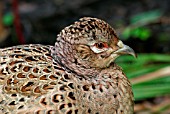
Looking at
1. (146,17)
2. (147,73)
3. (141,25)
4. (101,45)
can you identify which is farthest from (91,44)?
(146,17)

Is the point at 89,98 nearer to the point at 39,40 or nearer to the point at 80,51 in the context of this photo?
the point at 80,51

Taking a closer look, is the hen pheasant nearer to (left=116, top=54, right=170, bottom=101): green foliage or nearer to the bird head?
the bird head

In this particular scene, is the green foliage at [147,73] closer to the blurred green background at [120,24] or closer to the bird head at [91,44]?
the blurred green background at [120,24]

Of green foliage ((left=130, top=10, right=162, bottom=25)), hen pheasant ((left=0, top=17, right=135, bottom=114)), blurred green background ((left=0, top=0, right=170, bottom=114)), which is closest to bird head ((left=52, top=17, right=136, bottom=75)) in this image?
hen pheasant ((left=0, top=17, right=135, bottom=114))

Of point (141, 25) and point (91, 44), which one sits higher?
point (141, 25)

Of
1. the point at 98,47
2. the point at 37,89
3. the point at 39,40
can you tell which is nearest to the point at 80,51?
the point at 98,47

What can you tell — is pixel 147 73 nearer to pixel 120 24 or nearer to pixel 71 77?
pixel 120 24
